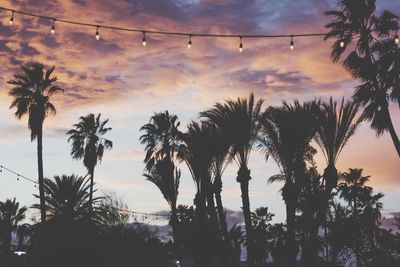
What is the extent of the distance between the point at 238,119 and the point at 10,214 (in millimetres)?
56678

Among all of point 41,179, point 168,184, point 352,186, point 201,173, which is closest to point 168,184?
point 168,184

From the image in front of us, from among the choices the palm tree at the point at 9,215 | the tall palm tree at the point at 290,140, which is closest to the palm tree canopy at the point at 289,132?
the tall palm tree at the point at 290,140

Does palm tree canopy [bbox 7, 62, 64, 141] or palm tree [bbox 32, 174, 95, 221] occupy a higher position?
palm tree canopy [bbox 7, 62, 64, 141]

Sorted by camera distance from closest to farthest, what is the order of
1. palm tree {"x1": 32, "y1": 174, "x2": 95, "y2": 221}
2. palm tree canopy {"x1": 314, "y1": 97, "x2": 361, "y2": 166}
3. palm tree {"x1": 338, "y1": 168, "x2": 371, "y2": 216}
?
palm tree canopy {"x1": 314, "y1": 97, "x2": 361, "y2": 166}, palm tree {"x1": 32, "y1": 174, "x2": 95, "y2": 221}, palm tree {"x1": 338, "y1": 168, "x2": 371, "y2": 216}

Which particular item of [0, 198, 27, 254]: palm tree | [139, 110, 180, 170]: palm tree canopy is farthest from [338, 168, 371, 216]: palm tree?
[0, 198, 27, 254]: palm tree

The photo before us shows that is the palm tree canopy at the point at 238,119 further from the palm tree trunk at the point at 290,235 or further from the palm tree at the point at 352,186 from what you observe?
the palm tree at the point at 352,186

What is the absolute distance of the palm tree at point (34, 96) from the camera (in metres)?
34.4

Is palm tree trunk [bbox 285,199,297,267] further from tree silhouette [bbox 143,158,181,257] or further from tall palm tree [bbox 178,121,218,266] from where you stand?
tree silhouette [bbox 143,158,181,257]

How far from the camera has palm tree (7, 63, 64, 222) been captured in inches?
1353

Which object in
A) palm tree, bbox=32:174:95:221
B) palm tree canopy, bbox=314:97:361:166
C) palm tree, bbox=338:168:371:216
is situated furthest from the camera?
palm tree, bbox=338:168:371:216

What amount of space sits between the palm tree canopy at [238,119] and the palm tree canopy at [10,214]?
50446mm

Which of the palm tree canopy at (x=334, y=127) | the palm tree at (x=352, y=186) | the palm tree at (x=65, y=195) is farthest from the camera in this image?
the palm tree at (x=352, y=186)

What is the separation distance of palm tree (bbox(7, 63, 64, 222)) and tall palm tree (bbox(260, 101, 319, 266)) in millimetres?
18148

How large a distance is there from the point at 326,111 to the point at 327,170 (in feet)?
9.56
